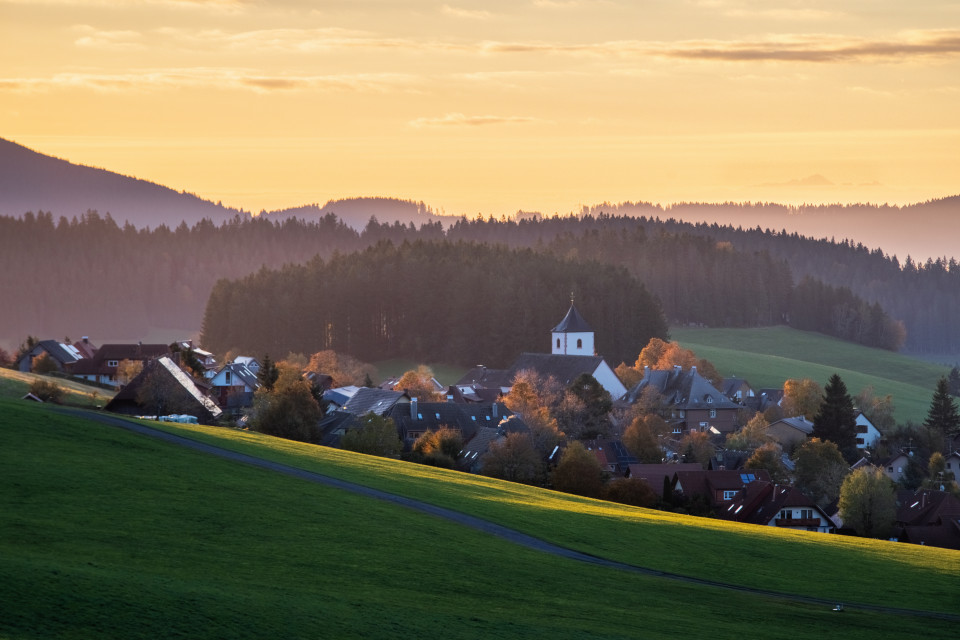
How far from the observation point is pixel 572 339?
405 feet

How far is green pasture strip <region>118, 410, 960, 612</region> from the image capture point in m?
32.6

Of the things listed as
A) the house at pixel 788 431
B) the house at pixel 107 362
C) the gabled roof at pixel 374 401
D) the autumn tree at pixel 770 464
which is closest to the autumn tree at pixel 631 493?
the autumn tree at pixel 770 464

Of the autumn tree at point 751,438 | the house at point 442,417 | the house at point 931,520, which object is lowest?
the house at point 931,520

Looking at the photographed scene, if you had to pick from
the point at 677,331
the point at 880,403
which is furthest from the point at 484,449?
the point at 677,331

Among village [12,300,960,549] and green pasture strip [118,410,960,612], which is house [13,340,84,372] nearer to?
village [12,300,960,549]

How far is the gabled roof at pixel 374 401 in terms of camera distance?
78.6m

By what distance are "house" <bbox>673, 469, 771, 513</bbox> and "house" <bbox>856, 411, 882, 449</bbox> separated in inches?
1252

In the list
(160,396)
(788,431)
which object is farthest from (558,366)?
(160,396)

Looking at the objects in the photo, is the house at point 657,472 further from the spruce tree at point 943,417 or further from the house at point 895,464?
the spruce tree at point 943,417

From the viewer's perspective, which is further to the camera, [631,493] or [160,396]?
[160,396]

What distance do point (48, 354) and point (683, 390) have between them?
56008mm

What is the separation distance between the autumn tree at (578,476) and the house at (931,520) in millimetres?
14911

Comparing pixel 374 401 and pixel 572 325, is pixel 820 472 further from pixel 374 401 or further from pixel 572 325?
pixel 572 325

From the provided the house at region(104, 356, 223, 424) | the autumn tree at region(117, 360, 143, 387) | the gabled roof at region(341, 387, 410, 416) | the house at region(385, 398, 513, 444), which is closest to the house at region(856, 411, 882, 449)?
the house at region(385, 398, 513, 444)
